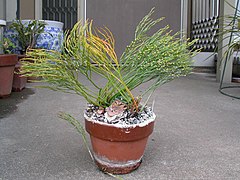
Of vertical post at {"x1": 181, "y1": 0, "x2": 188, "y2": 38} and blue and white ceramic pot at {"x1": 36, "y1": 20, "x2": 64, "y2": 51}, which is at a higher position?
vertical post at {"x1": 181, "y1": 0, "x2": 188, "y2": 38}

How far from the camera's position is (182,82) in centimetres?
320

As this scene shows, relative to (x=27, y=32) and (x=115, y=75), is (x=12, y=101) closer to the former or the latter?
(x=27, y=32)

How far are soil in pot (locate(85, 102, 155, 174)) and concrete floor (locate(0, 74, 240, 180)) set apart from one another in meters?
0.04

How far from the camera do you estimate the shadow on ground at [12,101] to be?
1794 mm

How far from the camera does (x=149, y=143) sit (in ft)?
4.14

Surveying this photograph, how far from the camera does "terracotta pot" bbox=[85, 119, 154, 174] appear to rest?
90 cm

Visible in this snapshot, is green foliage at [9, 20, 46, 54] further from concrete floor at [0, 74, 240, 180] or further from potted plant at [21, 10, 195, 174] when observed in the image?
potted plant at [21, 10, 195, 174]

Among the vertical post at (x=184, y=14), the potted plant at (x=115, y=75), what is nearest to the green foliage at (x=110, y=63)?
the potted plant at (x=115, y=75)

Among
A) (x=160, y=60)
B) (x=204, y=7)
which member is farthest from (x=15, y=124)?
(x=204, y=7)

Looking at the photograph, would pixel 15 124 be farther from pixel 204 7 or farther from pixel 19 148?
pixel 204 7

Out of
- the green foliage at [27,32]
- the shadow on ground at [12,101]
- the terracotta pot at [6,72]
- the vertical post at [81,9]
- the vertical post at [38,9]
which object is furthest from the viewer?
the vertical post at [81,9]

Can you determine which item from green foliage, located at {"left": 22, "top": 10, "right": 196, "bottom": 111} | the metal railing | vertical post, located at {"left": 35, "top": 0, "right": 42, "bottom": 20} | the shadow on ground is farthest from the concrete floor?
vertical post, located at {"left": 35, "top": 0, "right": 42, "bottom": 20}

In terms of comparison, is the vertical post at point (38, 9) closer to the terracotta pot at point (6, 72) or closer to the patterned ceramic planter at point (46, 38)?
the patterned ceramic planter at point (46, 38)

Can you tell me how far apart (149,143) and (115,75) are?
44 cm
